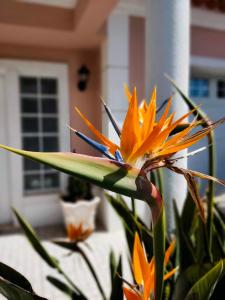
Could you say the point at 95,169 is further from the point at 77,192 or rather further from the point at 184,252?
the point at 77,192

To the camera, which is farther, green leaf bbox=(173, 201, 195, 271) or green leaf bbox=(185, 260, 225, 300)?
green leaf bbox=(173, 201, 195, 271)

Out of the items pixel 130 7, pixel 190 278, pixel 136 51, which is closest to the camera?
pixel 190 278

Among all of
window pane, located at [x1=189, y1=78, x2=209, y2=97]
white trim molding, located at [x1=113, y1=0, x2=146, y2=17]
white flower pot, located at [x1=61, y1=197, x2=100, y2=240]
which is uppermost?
white trim molding, located at [x1=113, y1=0, x2=146, y2=17]

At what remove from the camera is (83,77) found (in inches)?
123

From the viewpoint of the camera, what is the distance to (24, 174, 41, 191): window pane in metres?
3.24

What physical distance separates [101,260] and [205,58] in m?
2.39

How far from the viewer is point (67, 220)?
296cm

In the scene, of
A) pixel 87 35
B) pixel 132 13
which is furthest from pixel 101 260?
pixel 132 13

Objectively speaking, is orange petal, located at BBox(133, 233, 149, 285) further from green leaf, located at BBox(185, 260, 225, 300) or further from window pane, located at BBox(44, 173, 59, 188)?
window pane, located at BBox(44, 173, 59, 188)

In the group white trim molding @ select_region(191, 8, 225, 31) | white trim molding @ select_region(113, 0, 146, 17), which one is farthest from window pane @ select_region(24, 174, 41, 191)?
white trim molding @ select_region(191, 8, 225, 31)

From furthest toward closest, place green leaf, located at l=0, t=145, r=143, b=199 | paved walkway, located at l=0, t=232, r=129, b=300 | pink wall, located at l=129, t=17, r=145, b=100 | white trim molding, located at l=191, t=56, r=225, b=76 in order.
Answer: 1. white trim molding, located at l=191, t=56, r=225, b=76
2. pink wall, located at l=129, t=17, r=145, b=100
3. paved walkway, located at l=0, t=232, r=129, b=300
4. green leaf, located at l=0, t=145, r=143, b=199

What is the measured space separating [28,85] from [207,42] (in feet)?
6.82

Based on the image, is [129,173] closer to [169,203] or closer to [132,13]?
[169,203]

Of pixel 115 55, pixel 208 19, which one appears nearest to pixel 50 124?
pixel 115 55
